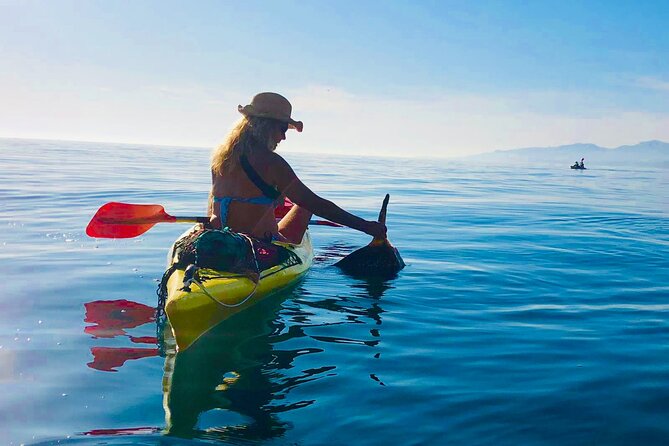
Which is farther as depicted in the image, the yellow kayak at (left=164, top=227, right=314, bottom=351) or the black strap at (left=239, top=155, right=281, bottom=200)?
the black strap at (left=239, top=155, right=281, bottom=200)

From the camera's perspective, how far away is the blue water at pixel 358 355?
4156mm

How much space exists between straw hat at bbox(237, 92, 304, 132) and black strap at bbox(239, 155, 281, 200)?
23.6 inches

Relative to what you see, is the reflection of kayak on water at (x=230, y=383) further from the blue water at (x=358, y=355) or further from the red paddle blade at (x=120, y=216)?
the red paddle blade at (x=120, y=216)

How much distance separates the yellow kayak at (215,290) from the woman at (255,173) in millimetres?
506

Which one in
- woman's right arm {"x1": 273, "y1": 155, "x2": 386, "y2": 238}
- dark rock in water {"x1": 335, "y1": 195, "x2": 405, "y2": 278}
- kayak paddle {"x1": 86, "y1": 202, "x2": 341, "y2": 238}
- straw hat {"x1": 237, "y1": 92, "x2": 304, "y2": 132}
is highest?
straw hat {"x1": 237, "y1": 92, "x2": 304, "y2": 132}

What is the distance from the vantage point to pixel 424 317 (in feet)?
23.3

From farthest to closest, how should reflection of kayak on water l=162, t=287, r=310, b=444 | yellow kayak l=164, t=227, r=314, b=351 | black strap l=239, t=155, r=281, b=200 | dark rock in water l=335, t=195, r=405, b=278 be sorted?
dark rock in water l=335, t=195, r=405, b=278 → black strap l=239, t=155, r=281, b=200 → yellow kayak l=164, t=227, r=314, b=351 → reflection of kayak on water l=162, t=287, r=310, b=444

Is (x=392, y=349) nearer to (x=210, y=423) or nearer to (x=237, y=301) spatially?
(x=237, y=301)

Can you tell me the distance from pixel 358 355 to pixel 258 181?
243 cm

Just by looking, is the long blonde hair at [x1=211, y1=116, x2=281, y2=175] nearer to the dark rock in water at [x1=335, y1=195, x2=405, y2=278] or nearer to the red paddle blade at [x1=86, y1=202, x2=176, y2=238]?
the red paddle blade at [x1=86, y1=202, x2=176, y2=238]

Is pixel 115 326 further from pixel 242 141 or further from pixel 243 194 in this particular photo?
pixel 242 141

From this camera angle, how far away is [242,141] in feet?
22.6

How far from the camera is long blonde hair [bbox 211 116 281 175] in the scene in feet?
22.6

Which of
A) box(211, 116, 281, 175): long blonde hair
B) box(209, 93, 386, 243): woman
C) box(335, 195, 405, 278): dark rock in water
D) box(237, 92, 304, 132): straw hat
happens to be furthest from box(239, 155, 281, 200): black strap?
box(335, 195, 405, 278): dark rock in water
